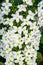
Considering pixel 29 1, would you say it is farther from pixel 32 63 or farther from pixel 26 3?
pixel 32 63

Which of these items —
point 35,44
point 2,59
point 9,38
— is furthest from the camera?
point 2,59

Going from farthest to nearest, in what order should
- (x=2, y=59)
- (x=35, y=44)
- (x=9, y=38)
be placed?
(x=2, y=59), (x=35, y=44), (x=9, y=38)

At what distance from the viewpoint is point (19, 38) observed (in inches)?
94.0

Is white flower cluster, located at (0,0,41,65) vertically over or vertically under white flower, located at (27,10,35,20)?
under

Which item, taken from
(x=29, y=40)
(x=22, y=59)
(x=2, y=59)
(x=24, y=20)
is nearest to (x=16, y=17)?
(x=24, y=20)

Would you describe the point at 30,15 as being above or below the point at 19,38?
above

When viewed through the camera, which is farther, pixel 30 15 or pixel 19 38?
pixel 30 15

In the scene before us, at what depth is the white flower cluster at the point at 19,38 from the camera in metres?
2.40

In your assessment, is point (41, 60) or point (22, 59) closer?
point (22, 59)

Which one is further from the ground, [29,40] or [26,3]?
[26,3]

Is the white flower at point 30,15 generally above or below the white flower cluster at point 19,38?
above

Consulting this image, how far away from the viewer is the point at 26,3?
2.51 m

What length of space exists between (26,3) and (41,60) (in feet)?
2.48

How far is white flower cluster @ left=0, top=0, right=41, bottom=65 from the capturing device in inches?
94.3
